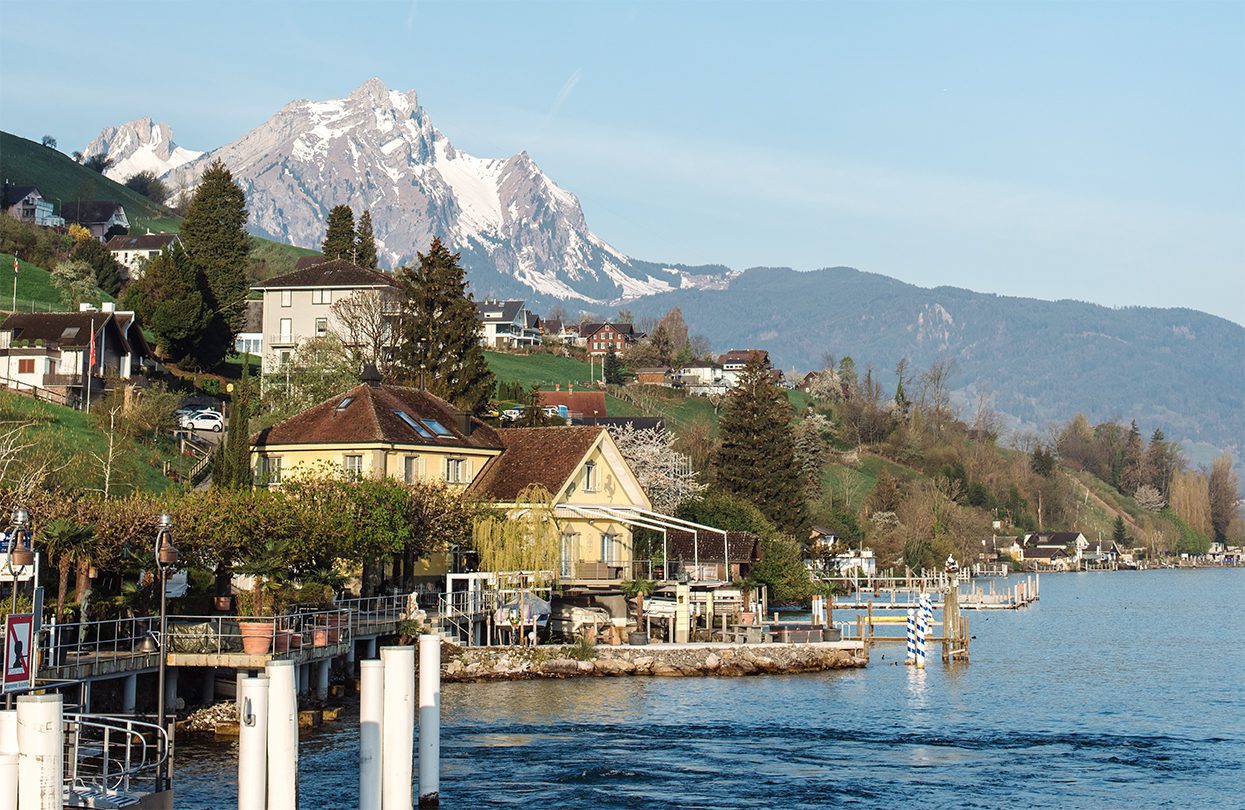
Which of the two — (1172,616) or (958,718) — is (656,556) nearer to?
(958,718)

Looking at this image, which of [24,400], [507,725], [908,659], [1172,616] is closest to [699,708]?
[507,725]

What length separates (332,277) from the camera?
11775 cm

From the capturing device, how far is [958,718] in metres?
50.5

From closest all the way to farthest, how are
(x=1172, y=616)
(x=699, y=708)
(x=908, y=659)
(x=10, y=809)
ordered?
(x=10, y=809)
(x=699, y=708)
(x=908, y=659)
(x=1172, y=616)

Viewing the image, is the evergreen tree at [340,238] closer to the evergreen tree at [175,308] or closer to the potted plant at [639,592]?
the evergreen tree at [175,308]

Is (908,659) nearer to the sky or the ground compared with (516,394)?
nearer to the ground

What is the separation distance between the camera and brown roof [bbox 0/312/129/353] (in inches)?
3575

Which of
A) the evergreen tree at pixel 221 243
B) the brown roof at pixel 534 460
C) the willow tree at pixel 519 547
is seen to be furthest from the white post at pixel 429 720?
the evergreen tree at pixel 221 243

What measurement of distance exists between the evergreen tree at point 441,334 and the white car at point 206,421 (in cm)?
1231

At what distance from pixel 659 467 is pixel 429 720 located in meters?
75.9

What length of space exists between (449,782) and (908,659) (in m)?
34.0

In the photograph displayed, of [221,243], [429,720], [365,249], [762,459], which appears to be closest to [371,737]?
[429,720]

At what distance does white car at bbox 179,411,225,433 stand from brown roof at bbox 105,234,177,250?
2996 inches

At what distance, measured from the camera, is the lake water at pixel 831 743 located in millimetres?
36125
